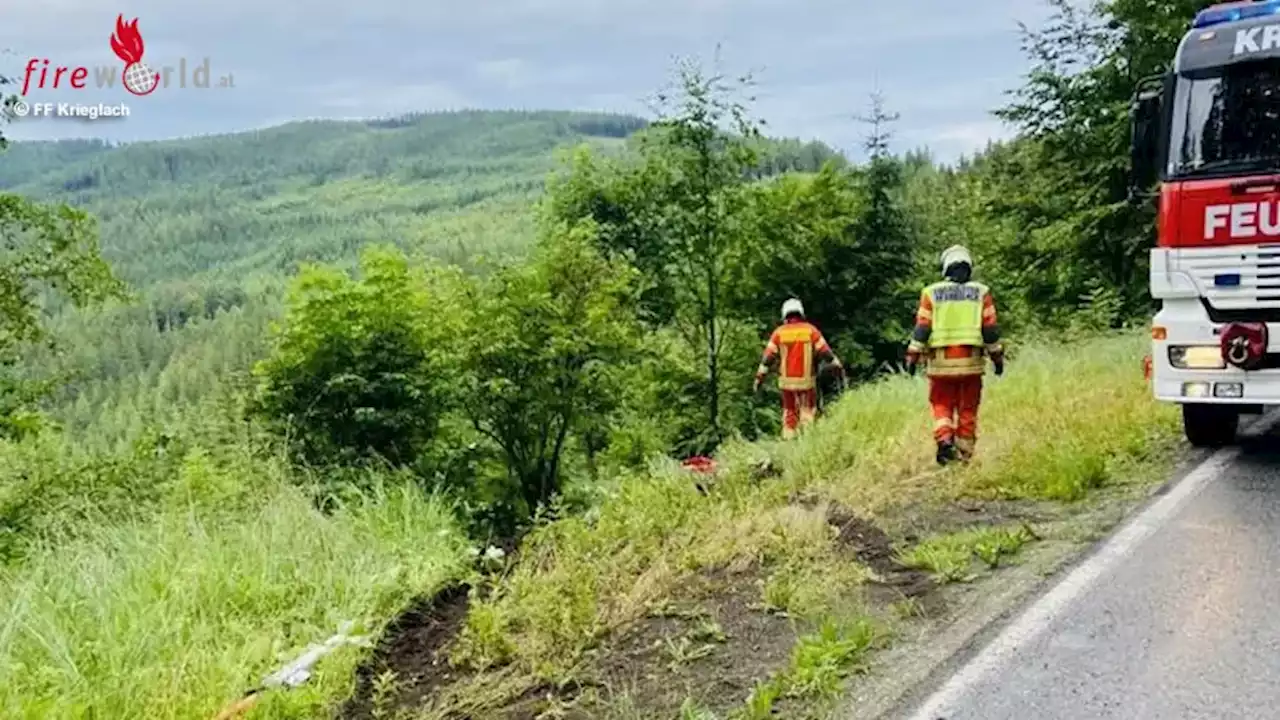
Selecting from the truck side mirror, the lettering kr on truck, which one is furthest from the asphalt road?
the lettering kr on truck

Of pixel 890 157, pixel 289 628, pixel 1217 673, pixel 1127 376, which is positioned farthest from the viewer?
pixel 890 157

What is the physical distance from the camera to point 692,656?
4059mm

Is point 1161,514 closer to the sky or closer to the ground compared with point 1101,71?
closer to the ground

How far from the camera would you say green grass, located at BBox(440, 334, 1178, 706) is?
14.8 ft

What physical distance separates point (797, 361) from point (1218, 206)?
183 inches

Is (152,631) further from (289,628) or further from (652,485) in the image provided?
(652,485)

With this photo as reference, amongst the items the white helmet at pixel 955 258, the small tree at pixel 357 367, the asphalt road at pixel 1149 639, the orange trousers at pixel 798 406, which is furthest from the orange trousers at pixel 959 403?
the small tree at pixel 357 367

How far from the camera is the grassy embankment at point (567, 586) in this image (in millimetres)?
3885

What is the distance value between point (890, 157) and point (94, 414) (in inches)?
3934

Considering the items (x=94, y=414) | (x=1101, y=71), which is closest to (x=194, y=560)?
(x=1101, y=71)

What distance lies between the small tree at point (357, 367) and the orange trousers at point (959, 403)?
15.9m

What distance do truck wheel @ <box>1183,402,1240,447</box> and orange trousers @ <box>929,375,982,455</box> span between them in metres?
1.42

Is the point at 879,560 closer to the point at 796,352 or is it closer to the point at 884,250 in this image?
the point at 796,352

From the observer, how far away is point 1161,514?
228 inches
